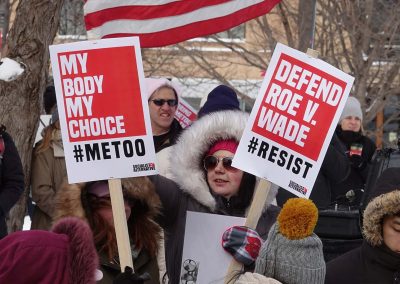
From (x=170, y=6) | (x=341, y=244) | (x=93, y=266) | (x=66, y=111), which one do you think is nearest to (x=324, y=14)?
(x=170, y=6)

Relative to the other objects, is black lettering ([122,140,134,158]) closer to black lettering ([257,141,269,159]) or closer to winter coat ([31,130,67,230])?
black lettering ([257,141,269,159])

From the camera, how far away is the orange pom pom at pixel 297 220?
11.1ft

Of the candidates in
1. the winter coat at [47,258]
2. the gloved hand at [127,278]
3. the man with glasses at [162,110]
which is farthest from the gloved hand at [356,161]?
the winter coat at [47,258]

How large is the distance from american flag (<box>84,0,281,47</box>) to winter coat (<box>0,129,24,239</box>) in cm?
83

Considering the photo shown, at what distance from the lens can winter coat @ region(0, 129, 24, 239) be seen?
609cm

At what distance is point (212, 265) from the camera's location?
4.32 m

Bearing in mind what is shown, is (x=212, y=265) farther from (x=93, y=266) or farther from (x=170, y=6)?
(x=170, y=6)

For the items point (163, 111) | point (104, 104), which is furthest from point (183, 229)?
point (163, 111)

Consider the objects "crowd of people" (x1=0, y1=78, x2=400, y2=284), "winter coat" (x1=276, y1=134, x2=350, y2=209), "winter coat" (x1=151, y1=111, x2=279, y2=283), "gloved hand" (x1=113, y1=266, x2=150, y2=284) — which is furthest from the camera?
"winter coat" (x1=276, y1=134, x2=350, y2=209)

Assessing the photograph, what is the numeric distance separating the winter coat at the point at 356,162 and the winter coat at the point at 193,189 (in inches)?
112

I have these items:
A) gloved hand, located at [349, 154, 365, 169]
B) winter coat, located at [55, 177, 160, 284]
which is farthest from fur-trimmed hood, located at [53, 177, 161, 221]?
gloved hand, located at [349, 154, 365, 169]

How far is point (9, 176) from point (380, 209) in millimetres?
2958

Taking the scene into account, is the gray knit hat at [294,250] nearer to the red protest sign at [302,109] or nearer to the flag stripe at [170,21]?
the red protest sign at [302,109]

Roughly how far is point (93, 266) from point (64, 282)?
181 mm
